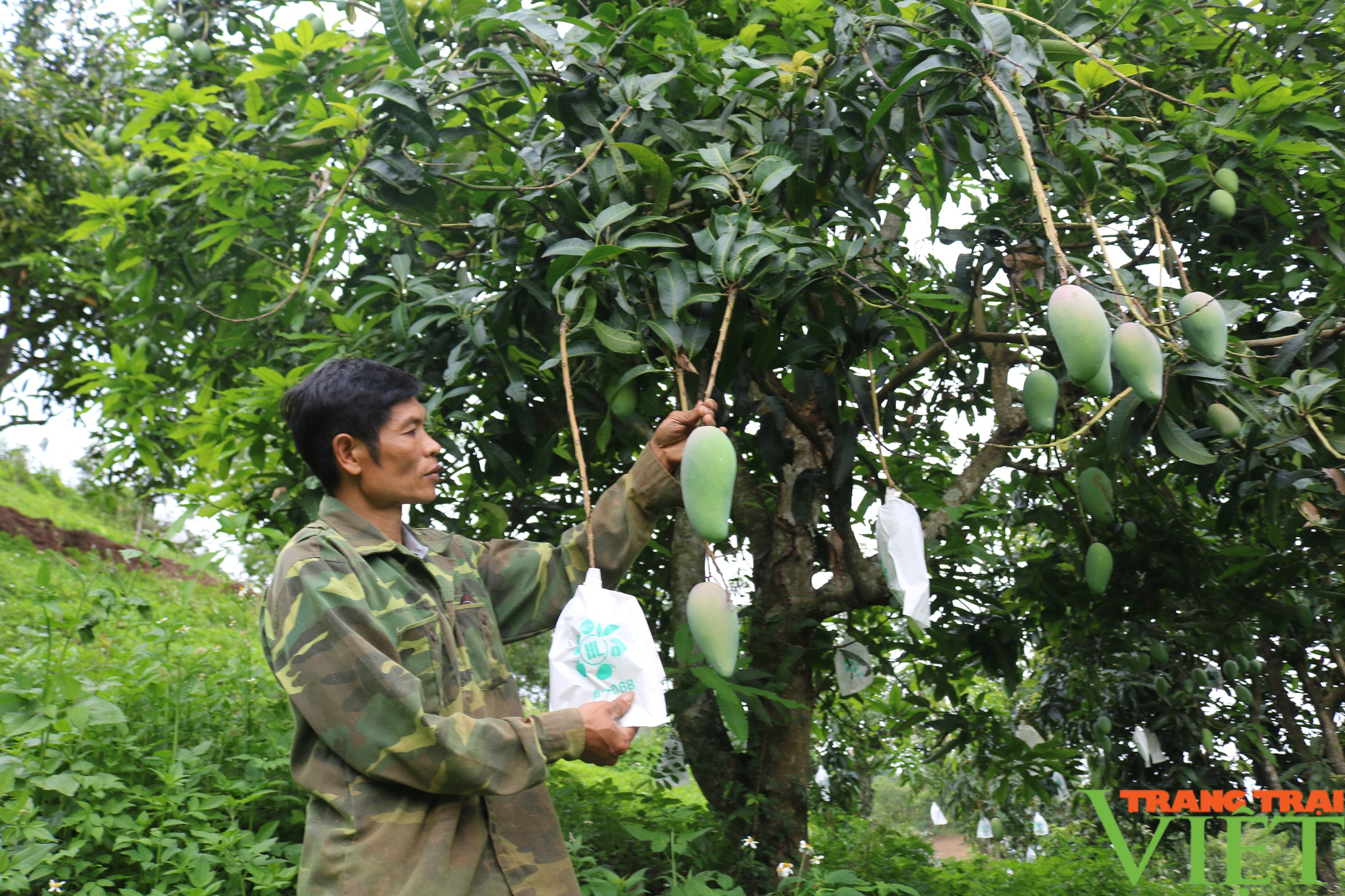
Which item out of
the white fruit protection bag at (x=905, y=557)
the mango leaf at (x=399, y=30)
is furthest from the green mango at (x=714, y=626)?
the mango leaf at (x=399, y=30)

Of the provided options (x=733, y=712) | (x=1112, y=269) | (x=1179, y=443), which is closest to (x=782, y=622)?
(x=733, y=712)

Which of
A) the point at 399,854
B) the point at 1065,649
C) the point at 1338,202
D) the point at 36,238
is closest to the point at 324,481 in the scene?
the point at 399,854

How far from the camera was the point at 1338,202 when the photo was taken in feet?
7.25

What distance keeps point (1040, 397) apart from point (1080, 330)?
16.6 inches

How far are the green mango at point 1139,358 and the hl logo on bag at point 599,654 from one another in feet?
2.43

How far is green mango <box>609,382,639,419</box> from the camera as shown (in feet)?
5.44

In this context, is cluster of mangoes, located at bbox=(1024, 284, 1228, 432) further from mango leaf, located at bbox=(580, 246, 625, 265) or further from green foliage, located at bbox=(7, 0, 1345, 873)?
mango leaf, located at bbox=(580, 246, 625, 265)

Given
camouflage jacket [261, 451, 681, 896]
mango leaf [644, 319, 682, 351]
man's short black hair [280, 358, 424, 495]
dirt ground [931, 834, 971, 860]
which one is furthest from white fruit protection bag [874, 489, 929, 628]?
dirt ground [931, 834, 971, 860]

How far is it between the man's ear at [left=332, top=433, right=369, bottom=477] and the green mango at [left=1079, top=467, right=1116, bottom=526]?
1.43 m

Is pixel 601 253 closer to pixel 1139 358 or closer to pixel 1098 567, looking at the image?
pixel 1139 358

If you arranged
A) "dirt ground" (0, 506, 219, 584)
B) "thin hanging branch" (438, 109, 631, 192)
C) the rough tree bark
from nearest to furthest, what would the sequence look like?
"thin hanging branch" (438, 109, 631, 192), the rough tree bark, "dirt ground" (0, 506, 219, 584)

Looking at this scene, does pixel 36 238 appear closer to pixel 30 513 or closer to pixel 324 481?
pixel 30 513

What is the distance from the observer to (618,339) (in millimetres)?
1538

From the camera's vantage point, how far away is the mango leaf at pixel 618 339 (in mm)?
1528
